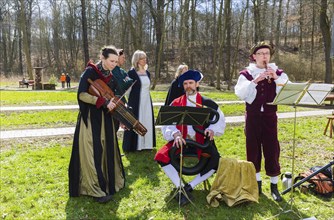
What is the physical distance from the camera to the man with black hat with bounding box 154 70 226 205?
417 centimetres

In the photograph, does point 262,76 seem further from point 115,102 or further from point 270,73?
point 115,102

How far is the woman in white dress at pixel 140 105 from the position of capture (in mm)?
6199

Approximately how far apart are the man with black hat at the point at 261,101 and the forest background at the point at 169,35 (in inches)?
789

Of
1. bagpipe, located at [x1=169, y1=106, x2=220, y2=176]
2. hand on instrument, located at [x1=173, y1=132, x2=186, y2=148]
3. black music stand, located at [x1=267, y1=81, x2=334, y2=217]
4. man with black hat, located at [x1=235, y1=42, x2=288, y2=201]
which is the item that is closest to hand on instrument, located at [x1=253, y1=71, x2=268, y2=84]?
man with black hat, located at [x1=235, y1=42, x2=288, y2=201]

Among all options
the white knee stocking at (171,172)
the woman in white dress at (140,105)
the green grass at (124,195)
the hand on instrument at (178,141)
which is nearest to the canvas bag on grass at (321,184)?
the green grass at (124,195)

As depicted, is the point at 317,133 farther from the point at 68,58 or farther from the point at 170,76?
the point at 68,58

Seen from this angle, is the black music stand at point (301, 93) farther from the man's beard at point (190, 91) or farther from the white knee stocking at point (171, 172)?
the white knee stocking at point (171, 172)

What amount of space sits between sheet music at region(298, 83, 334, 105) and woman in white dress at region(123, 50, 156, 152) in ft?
10.6

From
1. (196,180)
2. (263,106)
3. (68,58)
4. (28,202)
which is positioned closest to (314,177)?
(263,106)

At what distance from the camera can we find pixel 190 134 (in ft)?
14.6

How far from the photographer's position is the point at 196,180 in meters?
4.34

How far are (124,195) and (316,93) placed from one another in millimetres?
2922

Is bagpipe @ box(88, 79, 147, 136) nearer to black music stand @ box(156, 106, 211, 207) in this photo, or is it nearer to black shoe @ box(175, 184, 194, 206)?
black music stand @ box(156, 106, 211, 207)

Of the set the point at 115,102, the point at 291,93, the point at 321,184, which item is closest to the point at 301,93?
the point at 291,93
